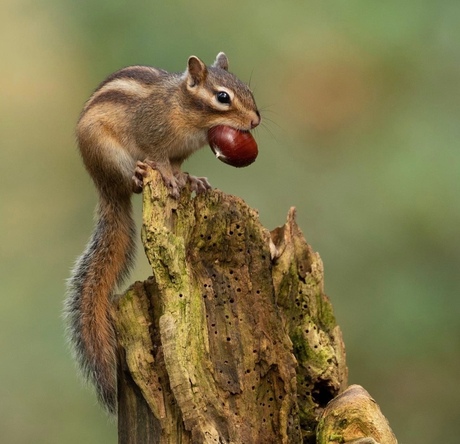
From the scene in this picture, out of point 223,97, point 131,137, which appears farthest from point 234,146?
point 131,137

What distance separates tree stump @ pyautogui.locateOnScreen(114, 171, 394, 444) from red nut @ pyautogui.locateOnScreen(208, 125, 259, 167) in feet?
0.93

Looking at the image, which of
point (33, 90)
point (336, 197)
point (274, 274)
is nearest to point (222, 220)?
point (274, 274)

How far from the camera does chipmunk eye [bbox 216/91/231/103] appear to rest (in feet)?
13.7

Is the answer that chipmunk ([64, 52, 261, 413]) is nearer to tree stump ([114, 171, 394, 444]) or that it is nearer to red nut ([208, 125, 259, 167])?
red nut ([208, 125, 259, 167])

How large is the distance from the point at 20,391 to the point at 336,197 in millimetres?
2506

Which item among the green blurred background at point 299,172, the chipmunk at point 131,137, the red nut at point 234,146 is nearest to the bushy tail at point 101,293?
the chipmunk at point 131,137

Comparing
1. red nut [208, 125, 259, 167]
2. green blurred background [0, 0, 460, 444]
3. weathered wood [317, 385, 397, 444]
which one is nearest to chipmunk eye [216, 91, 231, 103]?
red nut [208, 125, 259, 167]

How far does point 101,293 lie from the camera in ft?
13.0

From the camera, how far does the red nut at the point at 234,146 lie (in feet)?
13.0

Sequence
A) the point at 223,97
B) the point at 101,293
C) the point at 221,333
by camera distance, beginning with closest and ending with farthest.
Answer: the point at 221,333 → the point at 101,293 → the point at 223,97

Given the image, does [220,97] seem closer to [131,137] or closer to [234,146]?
[234,146]

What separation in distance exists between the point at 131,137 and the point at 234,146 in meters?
0.65

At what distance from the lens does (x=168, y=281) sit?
344 centimetres

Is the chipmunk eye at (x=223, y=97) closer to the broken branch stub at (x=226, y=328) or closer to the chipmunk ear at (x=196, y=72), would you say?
the chipmunk ear at (x=196, y=72)
